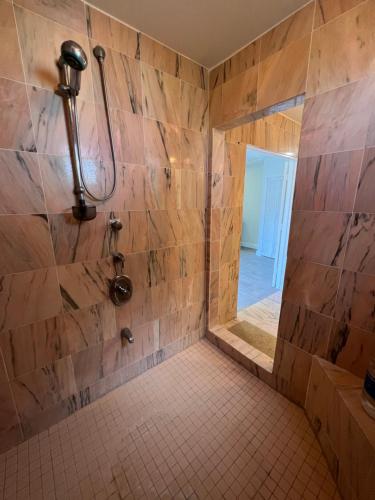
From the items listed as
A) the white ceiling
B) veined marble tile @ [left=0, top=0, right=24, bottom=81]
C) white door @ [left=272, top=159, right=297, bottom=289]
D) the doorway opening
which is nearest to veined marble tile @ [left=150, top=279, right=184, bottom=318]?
the doorway opening

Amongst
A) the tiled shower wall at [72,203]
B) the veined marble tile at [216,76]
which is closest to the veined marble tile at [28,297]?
the tiled shower wall at [72,203]

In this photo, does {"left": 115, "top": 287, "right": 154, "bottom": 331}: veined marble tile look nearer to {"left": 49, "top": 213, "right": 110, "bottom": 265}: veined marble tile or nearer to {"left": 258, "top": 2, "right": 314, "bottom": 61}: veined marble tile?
{"left": 49, "top": 213, "right": 110, "bottom": 265}: veined marble tile

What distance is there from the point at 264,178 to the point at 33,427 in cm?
526

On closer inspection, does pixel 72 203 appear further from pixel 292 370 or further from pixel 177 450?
pixel 292 370

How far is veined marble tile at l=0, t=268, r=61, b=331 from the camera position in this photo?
1.00 metres

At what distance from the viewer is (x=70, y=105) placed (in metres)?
1.00

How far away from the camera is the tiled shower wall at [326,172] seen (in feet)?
3.02

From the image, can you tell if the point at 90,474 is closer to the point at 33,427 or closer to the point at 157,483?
the point at 157,483

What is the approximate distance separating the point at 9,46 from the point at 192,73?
108 cm

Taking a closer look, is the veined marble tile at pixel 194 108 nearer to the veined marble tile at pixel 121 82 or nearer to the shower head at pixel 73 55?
the veined marble tile at pixel 121 82

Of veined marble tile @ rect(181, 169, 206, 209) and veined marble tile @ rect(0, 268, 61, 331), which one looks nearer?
veined marble tile @ rect(0, 268, 61, 331)

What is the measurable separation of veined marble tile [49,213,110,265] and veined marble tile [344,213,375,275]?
1.35 meters

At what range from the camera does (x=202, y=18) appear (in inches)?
43.4

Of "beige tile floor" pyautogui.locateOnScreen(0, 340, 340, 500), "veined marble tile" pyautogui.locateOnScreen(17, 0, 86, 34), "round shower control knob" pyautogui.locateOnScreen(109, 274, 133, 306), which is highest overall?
"veined marble tile" pyautogui.locateOnScreen(17, 0, 86, 34)
